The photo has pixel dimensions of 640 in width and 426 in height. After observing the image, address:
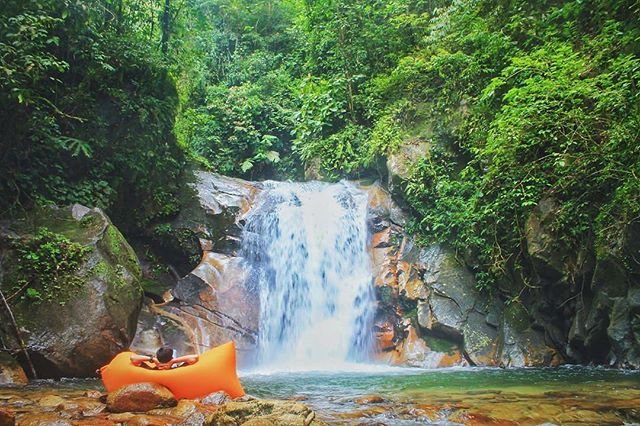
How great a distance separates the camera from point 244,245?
36.7 feet

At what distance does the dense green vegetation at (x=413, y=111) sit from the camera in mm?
7613

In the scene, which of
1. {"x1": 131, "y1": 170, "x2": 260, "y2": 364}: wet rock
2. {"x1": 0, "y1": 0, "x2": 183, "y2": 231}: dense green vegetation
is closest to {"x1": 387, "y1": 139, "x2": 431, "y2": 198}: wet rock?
{"x1": 131, "y1": 170, "x2": 260, "y2": 364}: wet rock

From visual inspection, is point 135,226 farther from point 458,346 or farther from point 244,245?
point 458,346

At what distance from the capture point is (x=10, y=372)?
619cm

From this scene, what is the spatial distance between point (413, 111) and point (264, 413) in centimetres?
1002

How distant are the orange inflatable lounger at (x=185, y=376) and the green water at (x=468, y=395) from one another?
1019mm

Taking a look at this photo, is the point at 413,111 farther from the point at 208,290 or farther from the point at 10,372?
the point at 10,372

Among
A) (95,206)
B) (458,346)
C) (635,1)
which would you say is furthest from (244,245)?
(635,1)

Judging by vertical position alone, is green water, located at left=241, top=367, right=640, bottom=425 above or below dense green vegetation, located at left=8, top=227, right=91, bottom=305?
below

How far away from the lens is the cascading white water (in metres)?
10.0

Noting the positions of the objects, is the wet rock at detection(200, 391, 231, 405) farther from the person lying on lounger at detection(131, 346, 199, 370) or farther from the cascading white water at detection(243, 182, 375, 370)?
the cascading white water at detection(243, 182, 375, 370)

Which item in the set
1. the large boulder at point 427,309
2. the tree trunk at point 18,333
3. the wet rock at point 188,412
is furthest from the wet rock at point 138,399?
the large boulder at point 427,309

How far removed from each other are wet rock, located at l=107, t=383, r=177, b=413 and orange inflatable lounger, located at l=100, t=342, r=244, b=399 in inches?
8.5

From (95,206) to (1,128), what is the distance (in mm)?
1941
